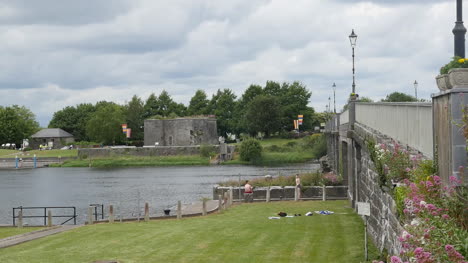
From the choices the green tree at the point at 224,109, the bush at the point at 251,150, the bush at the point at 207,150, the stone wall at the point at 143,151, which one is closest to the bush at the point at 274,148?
the bush at the point at 251,150

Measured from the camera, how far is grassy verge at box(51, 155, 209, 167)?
324 feet

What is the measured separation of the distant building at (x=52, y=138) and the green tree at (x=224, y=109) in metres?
34.6

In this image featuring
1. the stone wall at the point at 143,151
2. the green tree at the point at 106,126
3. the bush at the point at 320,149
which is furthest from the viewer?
the green tree at the point at 106,126

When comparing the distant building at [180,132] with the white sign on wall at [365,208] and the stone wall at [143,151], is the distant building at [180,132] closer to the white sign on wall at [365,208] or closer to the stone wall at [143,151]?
the stone wall at [143,151]

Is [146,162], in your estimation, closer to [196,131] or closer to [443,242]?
[196,131]

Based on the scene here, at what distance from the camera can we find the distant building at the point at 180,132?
107 meters

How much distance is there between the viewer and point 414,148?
495 inches

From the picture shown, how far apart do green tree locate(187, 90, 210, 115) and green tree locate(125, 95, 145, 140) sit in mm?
11426

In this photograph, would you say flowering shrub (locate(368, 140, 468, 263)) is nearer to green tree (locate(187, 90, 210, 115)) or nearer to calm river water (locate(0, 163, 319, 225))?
calm river water (locate(0, 163, 319, 225))

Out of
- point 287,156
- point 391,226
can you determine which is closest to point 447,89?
point 391,226

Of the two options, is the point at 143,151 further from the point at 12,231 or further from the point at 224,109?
the point at 12,231

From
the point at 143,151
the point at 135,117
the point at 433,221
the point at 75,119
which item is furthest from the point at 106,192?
the point at 75,119

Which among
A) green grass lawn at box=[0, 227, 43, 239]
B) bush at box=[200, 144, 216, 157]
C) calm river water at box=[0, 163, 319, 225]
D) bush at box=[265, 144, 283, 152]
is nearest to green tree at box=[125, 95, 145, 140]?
bush at box=[200, 144, 216, 157]

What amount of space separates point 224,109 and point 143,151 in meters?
30.0
